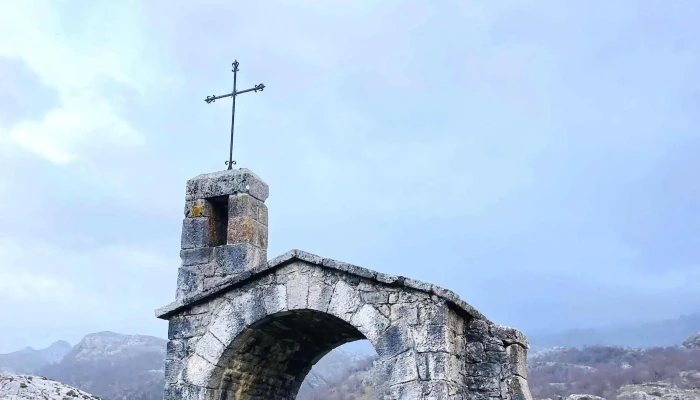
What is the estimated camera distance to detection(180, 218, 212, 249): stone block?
9.08 metres

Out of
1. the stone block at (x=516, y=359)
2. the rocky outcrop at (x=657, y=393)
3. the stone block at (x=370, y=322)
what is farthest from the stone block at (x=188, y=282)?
the rocky outcrop at (x=657, y=393)

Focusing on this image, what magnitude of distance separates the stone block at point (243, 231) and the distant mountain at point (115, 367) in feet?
90.0

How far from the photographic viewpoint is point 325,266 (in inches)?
290

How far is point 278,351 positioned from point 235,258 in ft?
4.04

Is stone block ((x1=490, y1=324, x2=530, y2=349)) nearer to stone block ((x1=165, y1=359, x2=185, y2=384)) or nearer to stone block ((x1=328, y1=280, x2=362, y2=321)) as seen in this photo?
stone block ((x1=328, y1=280, x2=362, y2=321))

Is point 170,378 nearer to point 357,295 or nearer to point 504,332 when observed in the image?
point 357,295

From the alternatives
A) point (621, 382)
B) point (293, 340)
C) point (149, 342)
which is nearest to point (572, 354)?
point (621, 382)

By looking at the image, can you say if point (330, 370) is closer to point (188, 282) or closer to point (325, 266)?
point (188, 282)

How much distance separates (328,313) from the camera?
730 cm

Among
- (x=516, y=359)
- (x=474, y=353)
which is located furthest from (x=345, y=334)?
(x=516, y=359)

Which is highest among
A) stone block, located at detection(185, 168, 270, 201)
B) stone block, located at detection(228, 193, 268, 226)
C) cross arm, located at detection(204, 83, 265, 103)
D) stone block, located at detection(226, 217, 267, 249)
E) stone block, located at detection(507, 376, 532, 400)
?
cross arm, located at detection(204, 83, 265, 103)

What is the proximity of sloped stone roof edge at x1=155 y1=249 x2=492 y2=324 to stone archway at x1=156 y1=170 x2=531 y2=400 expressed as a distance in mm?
11

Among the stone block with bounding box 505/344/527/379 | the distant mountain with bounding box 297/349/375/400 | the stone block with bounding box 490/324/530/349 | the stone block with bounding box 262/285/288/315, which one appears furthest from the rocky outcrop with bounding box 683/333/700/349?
the stone block with bounding box 262/285/288/315

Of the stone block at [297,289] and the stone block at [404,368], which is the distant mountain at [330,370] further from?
the stone block at [404,368]
